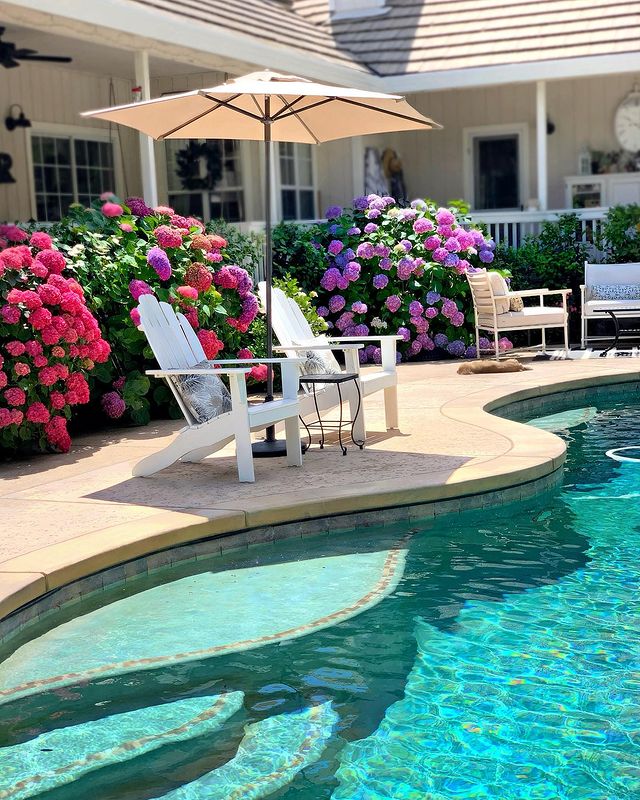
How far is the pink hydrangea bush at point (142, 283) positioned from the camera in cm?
780

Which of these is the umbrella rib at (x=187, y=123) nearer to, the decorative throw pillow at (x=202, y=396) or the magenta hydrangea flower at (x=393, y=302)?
the decorative throw pillow at (x=202, y=396)

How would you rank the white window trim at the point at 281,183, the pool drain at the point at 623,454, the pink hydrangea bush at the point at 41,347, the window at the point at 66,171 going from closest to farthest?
1. the pink hydrangea bush at the point at 41,347
2. the pool drain at the point at 623,454
3. the window at the point at 66,171
4. the white window trim at the point at 281,183

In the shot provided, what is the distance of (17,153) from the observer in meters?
12.6

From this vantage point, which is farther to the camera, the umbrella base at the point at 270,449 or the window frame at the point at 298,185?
the window frame at the point at 298,185

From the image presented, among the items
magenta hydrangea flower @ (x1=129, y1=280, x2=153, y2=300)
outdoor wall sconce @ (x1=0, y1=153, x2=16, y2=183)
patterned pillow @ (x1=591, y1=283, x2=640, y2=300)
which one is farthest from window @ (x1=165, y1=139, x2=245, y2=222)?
magenta hydrangea flower @ (x1=129, y1=280, x2=153, y2=300)

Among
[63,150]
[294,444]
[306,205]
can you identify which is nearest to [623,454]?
[294,444]

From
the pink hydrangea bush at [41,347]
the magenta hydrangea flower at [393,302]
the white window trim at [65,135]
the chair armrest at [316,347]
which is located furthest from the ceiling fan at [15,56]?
the chair armrest at [316,347]

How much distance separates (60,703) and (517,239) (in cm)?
1135

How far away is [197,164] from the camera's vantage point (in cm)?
1451

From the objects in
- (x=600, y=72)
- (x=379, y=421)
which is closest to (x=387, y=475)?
(x=379, y=421)

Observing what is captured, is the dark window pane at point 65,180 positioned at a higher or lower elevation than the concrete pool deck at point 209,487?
higher

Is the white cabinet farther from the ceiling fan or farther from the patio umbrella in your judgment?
the patio umbrella

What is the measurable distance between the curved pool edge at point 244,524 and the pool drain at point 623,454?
487 mm

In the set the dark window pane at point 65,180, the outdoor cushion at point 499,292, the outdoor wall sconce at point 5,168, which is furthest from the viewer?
the dark window pane at point 65,180
